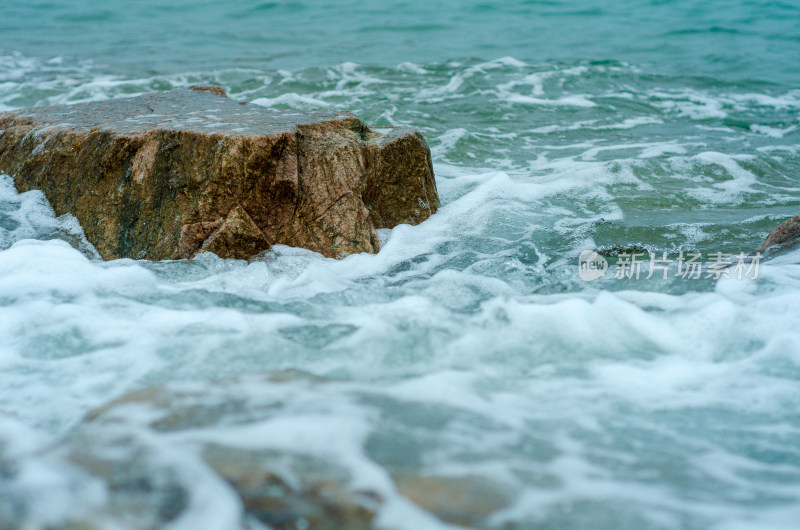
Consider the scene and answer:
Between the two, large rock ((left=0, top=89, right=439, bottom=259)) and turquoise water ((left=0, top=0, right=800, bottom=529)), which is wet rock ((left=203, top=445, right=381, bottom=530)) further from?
large rock ((left=0, top=89, right=439, bottom=259))

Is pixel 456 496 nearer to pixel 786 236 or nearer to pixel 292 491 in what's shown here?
pixel 292 491

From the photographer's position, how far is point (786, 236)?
3488 millimetres

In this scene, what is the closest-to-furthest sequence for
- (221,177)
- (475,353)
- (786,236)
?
(475,353)
(221,177)
(786,236)

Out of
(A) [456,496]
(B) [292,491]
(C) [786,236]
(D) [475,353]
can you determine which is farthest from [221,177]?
(C) [786,236]

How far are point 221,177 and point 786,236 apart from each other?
9.78 feet

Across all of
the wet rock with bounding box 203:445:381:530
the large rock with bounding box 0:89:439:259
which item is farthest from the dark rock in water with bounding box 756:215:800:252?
the wet rock with bounding box 203:445:381:530

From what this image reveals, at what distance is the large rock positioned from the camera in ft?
10.7

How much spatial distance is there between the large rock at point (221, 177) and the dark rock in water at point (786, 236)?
1975 millimetres

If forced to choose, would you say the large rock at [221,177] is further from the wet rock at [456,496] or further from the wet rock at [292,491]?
the wet rock at [456,496]

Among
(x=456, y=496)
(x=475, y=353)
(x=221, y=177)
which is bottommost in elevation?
(x=475, y=353)

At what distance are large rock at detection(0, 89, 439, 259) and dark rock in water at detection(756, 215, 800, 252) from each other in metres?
1.97

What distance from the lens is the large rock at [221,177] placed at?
3.26 m

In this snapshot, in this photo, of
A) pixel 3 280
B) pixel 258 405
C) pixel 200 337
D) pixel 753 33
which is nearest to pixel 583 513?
pixel 258 405

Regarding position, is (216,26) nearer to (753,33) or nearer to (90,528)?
(753,33)
